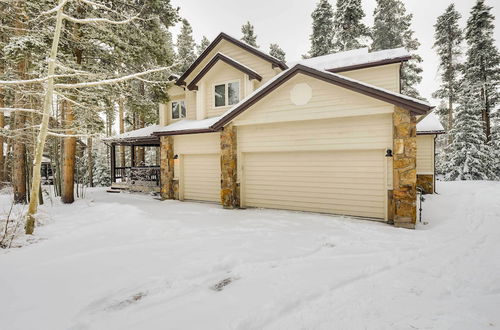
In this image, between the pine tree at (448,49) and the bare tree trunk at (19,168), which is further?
the pine tree at (448,49)

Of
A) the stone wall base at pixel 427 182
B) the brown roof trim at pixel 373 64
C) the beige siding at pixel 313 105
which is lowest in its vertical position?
the stone wall base at pixel 427 182

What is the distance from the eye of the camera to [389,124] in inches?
274

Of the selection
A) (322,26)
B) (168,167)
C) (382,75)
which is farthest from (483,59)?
(168,167)

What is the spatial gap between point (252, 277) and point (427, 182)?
1283 centimetres

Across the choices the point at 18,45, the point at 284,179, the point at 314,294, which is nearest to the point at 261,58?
the point at 284,179

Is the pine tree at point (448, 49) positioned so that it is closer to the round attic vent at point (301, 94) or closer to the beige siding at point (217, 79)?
the beige siding at point (217, 79)

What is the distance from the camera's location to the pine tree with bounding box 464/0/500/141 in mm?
19422

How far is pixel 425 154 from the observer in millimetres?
12758

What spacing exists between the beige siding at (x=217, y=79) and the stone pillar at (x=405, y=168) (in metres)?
7.12

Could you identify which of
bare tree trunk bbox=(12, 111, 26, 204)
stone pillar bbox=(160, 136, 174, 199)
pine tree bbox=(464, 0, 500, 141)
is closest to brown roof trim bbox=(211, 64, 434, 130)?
stone pillar bbox=(160, 136, 174, 199)

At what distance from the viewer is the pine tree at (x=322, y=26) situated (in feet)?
83.6

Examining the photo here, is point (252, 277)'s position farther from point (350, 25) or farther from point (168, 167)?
point (350, 25)

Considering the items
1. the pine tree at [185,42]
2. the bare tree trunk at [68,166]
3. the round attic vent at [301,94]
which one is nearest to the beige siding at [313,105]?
the round attic vent at [301,94]

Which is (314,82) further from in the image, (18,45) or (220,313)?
(18,45)
